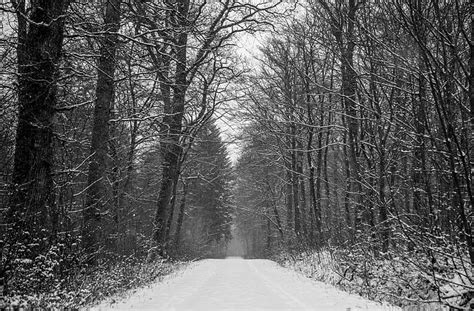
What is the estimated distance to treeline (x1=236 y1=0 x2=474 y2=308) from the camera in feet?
15.9

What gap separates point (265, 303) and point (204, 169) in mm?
22336

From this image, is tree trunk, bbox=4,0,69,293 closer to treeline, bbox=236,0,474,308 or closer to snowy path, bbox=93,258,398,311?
snowy path, bbox=93,258,398,311

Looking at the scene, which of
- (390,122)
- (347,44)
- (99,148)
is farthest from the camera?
(347,44)

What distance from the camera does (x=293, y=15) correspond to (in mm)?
11758

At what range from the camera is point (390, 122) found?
22.5 feet

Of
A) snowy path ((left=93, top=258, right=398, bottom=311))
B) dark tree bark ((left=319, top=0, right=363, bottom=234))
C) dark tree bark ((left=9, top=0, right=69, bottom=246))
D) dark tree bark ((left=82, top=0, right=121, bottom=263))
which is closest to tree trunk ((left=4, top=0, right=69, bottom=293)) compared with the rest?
dark tree bark ((left=9, top=0, right=69, bottom=246))

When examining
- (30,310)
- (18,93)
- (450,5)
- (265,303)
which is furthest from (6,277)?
(450,5)

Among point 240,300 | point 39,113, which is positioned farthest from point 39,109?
point 240,300

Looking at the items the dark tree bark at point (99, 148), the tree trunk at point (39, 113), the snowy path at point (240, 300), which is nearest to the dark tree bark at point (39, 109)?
the tree trunk at point (39, 113)

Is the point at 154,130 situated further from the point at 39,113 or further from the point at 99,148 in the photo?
the point at 39,113

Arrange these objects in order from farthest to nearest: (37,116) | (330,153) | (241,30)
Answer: (330,153), (241,30), (37,116)

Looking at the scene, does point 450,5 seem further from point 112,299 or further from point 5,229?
point 112,299

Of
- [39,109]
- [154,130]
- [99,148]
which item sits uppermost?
[154,130]

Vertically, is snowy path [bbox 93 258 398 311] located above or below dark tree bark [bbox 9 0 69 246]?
below
